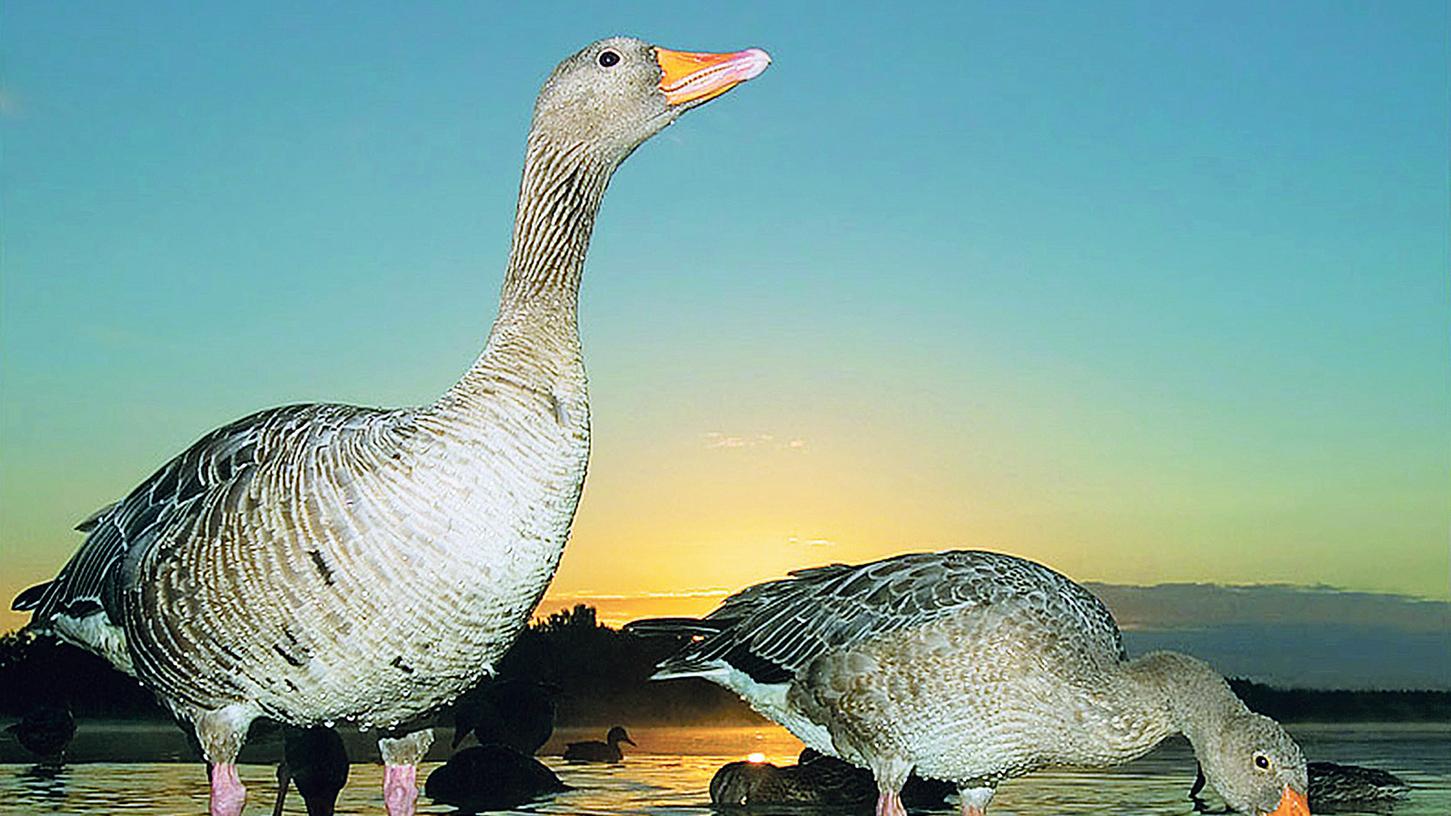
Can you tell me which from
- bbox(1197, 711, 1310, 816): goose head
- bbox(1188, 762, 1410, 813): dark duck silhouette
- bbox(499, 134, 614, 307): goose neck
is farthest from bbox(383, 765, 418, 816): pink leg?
bbox(1188, 762, 1410, 813): dark duck silhouette

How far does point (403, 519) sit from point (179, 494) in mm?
1900

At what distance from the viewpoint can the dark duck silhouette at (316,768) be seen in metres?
13.8

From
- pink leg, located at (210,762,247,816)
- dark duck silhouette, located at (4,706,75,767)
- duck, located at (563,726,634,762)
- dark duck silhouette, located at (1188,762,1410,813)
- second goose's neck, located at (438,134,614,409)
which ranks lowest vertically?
dark duck silhouette, located at (1188,762,1410,813)

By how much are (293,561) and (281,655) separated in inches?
18.6

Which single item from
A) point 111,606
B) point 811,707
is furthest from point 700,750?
point 111,606

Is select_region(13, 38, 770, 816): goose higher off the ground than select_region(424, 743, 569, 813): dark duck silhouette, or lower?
higher

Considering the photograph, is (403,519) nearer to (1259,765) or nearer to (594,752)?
(1259,765)

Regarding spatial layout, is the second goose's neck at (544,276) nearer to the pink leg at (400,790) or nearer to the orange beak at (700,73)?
the orange beak at (700,73)

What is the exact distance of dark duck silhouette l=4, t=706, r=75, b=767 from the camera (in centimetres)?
2066

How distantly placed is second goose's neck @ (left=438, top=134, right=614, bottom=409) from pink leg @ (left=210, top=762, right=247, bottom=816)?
2164mm

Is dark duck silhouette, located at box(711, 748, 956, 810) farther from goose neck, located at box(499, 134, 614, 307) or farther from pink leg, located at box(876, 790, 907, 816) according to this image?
goose neck, located at box(499, 134, 614, 307)

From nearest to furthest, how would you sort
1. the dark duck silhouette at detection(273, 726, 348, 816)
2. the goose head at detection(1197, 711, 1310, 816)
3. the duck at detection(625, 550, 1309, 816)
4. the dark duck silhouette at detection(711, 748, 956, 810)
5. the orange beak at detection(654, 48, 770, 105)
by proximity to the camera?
the orange beak at detection(654, 48, 770, 105) < the duck at detection(625, 550, 1309, 816) < the goose head at detection(1197, 711, 1310, 816) < the dark duck silhouette at detection(273, 726, 348, 816) < the dark duck silhouette at detection(711, 748, 956, 810)

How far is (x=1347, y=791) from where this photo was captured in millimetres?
16828

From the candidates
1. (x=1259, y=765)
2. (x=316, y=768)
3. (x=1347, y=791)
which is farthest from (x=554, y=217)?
(x=1347, y=791)
